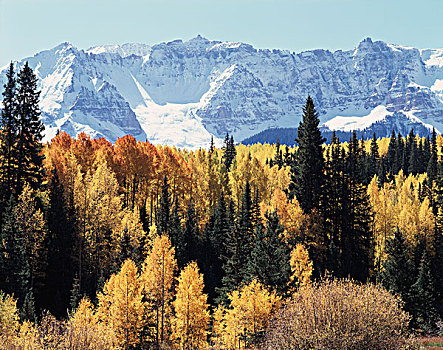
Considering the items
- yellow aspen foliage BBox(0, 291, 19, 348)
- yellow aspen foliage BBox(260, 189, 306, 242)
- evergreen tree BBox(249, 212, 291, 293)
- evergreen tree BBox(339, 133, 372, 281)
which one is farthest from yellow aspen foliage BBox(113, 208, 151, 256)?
evergreen tree BBox(339, 133, 372, 281)

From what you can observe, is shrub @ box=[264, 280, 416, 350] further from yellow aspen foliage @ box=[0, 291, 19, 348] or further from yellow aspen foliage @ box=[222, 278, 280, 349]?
yellow aspen foliage @ box=[0, 291, 19, 348]

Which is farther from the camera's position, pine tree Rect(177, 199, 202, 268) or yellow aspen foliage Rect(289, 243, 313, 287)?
pine tree Rect(177, 199, 202, 268)

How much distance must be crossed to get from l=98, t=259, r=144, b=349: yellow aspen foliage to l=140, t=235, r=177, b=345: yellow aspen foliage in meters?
3.40

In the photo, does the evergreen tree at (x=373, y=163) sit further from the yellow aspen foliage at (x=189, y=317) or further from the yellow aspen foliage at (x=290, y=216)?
the yellow aspen foliage at (x=189, y=317)

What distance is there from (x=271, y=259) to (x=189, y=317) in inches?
409

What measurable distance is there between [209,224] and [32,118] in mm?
34147

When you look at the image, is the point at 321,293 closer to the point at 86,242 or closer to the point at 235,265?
the point at 235,265

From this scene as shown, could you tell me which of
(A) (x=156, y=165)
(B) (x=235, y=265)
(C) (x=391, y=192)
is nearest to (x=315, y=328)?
(B) (x=235, y=265)

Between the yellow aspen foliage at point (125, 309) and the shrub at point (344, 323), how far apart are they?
21907mm

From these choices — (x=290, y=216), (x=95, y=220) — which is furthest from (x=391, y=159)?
(x=95, y=220)

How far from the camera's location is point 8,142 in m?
62.4

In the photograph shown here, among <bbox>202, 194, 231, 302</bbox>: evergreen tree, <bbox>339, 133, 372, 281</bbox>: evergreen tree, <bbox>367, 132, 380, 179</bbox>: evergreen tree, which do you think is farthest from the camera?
<bbox>367, 132, 380, 179</bbox>: evergreen tree

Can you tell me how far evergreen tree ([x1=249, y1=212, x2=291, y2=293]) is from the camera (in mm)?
52000

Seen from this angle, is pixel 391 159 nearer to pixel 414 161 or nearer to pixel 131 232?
pixel 414 161
